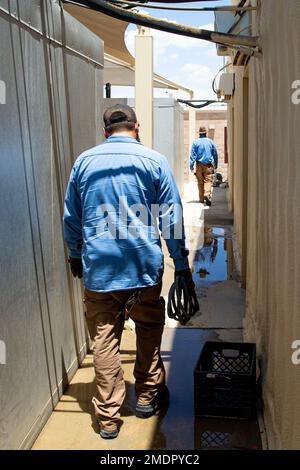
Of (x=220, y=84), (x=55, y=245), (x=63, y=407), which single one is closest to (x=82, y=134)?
(x=55, y=245)

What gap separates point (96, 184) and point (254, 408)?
170 cm

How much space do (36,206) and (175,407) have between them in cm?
159

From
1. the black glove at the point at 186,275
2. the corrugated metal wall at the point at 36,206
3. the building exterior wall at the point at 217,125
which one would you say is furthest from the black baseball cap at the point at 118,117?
the building exterior wall at the point at 217,125

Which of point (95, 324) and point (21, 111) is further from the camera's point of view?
point (95, 324)

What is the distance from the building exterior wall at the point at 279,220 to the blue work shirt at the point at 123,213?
63cm

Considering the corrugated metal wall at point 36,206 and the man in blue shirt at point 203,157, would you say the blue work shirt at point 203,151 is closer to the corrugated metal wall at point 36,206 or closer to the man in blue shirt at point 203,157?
the man in blue shirt at point 203,157

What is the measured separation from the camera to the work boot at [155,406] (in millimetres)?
3801

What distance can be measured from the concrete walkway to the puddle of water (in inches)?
24.1

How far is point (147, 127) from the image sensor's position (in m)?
6.91

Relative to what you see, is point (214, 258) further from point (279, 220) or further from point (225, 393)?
point (279, 220)

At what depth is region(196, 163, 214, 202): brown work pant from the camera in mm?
14516

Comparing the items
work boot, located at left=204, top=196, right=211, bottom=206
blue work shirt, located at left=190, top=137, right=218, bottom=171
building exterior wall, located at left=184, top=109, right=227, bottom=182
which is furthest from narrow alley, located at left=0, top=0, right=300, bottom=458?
building exterior wall, located at left=184, top=109, right=227, bottom=182

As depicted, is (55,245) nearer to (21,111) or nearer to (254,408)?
(21,111)

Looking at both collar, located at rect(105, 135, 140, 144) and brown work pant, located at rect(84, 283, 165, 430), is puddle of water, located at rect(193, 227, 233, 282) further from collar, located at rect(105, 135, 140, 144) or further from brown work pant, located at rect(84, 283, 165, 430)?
collar, located at rect(105, 135, 140, 144)
